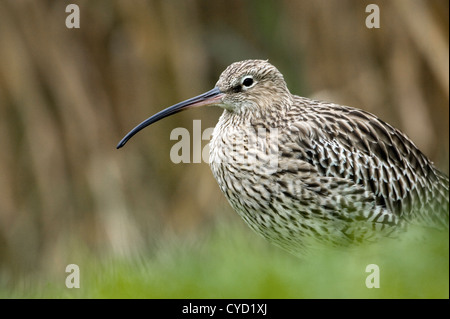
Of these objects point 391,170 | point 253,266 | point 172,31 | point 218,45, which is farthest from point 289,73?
point 253,266

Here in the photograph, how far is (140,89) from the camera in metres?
9.49

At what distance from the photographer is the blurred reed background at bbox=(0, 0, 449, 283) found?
8.59 meters

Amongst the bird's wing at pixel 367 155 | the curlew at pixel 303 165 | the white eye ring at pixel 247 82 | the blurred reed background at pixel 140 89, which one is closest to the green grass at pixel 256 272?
the curlew at pixel 303 165

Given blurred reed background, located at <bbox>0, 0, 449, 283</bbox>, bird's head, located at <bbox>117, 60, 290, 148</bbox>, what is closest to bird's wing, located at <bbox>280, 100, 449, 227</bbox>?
bird's head, located at <bbox>117, 60, 290, 148</bbox>

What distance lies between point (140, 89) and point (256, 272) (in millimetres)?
5223

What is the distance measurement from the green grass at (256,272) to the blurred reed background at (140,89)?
2.74 meters

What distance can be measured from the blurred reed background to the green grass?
274 cm

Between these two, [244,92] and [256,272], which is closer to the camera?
[256,272]

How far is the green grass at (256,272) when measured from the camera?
4238 mm

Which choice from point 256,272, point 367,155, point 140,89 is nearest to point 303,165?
point 367,155

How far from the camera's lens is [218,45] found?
31.5ft

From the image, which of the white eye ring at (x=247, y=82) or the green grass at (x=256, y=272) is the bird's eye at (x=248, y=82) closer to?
the white eye ring at (x=247, y=82)

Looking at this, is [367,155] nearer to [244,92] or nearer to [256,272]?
[244,92]

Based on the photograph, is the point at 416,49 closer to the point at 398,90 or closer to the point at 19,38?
the point at 398,90
